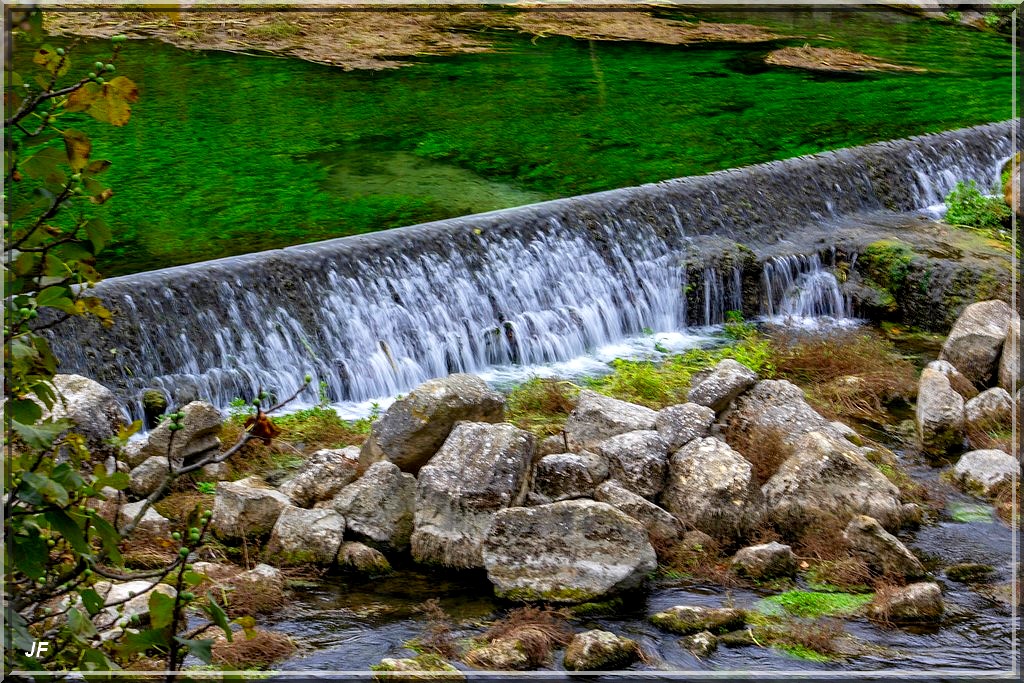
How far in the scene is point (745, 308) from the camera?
35.4 ft

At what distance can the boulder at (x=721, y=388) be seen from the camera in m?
7.02

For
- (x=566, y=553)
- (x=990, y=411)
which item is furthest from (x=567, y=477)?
(x=990, y=411)

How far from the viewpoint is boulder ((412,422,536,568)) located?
5.73 meters

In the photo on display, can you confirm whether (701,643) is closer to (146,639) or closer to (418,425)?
(418,425)

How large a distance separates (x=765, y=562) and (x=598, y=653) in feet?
4.11

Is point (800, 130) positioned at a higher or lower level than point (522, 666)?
higher

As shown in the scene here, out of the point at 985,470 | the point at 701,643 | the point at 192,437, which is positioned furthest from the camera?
the point at 985,470

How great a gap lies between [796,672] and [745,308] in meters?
6.28

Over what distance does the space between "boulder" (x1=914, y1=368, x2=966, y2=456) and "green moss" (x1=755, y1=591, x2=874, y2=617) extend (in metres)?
2.40

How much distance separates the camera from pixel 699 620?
5.15 m

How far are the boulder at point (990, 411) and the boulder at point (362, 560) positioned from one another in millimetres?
4256

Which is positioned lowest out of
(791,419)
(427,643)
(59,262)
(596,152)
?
(427,643)

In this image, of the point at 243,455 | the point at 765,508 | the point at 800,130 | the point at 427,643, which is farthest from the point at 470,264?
the point at 800,130

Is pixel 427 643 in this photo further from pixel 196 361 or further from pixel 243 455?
pixel 196 361
